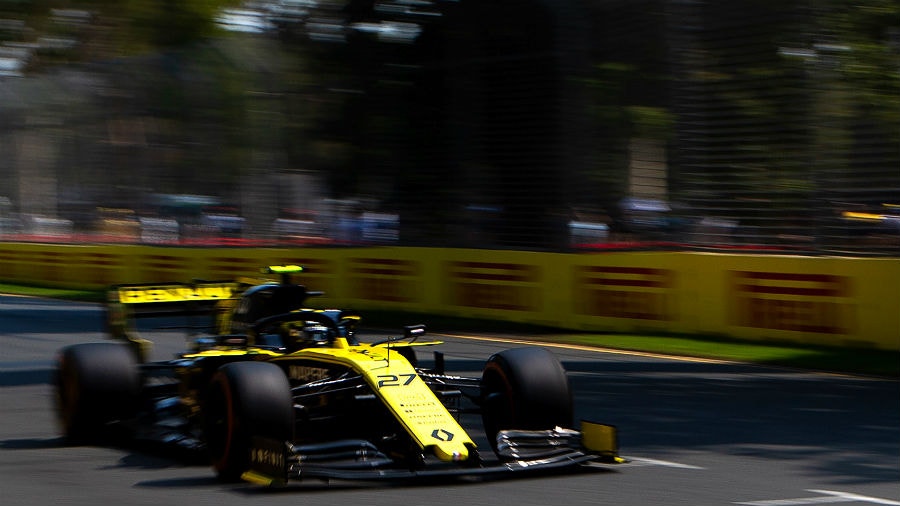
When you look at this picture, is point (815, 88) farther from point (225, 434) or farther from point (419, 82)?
point (225, 434)

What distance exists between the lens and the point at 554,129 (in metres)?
17.9

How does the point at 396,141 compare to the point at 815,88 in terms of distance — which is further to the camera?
the point at 396,141

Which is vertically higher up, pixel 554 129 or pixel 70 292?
pixel 554 129

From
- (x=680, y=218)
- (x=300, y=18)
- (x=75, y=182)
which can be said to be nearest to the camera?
(x=680, y=218)

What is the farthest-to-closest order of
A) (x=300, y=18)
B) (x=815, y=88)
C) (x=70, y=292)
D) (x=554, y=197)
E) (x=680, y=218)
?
(x=70, y=292) → (x=300, y=18) → (x=554, y=197) → (x=680, y=218) → (x=815, y=88)

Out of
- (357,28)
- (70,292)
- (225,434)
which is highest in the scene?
(357,28)

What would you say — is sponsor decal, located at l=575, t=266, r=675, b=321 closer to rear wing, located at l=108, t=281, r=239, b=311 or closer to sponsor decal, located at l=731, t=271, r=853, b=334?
sponsor decal, located at l=731, t=271, r=853, b=334

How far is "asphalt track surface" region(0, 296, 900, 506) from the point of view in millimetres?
6512

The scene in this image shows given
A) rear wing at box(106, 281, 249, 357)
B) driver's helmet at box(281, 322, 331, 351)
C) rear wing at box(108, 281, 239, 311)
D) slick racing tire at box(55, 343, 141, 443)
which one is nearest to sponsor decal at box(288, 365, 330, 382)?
driver's helmet at box(281, 322, 331, 351)

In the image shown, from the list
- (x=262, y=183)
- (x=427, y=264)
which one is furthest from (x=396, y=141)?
(x=262, y=183)

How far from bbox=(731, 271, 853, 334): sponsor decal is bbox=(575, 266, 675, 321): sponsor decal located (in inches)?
40.9

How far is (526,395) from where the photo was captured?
7164 millimetres

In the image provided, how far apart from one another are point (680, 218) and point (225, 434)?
1054 cm

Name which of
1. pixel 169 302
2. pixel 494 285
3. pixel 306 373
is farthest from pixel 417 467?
pixel 494 285
